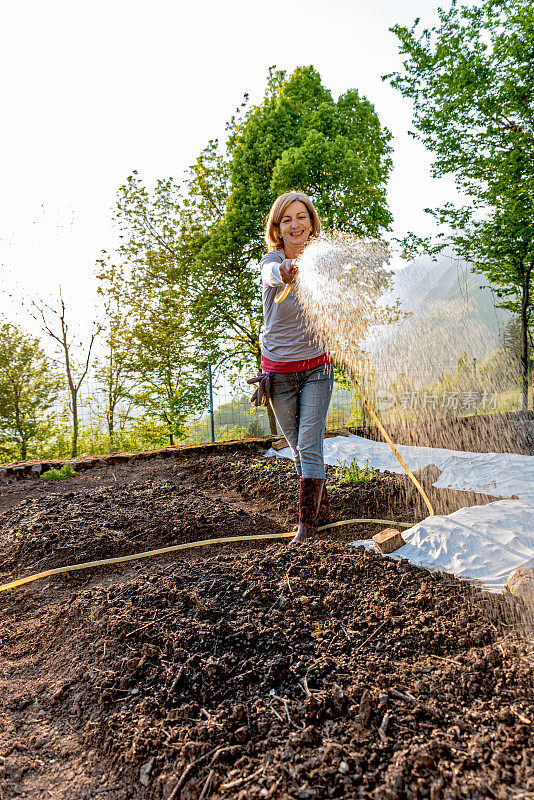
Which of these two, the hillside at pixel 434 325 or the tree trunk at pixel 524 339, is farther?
the tree trunk at pixel 524 339

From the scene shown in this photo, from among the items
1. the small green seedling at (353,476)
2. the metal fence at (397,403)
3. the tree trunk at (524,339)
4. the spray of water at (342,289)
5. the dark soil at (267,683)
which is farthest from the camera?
the tree trunk at (524,339)

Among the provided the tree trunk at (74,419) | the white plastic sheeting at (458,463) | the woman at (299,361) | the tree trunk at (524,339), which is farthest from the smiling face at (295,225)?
the tree trunk at (524,339)

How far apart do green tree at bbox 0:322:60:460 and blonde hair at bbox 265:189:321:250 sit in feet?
32.8

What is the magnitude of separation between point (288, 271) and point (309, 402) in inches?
30.1

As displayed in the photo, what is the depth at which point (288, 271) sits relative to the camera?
2.29m

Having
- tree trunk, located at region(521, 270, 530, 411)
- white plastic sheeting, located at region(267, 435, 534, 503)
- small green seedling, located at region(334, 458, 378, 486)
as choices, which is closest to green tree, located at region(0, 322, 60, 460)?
white plastic sheeting, located at region(267, 435, 534, 503)

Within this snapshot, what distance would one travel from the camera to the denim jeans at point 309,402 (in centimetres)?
269

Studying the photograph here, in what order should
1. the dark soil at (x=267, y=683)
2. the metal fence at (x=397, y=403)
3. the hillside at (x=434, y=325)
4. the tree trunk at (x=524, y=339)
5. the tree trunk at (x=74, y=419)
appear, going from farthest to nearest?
the tree trunk at (x=524, y=339) < the tree trunk at (x=74, y=419) < the metal fence at (x=397, y=403) < the hillside at (x=434, y=325) < the dark soil at (x=267, y=683)

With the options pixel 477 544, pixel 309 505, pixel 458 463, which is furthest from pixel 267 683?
pixel 458 463

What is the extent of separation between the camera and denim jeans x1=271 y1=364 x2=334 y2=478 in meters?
2.69

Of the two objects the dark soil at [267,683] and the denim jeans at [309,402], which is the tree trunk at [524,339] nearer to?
the denim jeans at [309,402]

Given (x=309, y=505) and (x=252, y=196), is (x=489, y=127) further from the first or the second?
(x=309, y=505)

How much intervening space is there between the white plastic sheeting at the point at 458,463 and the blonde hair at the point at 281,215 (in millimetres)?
2270

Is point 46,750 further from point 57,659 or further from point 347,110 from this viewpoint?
point 347,110
